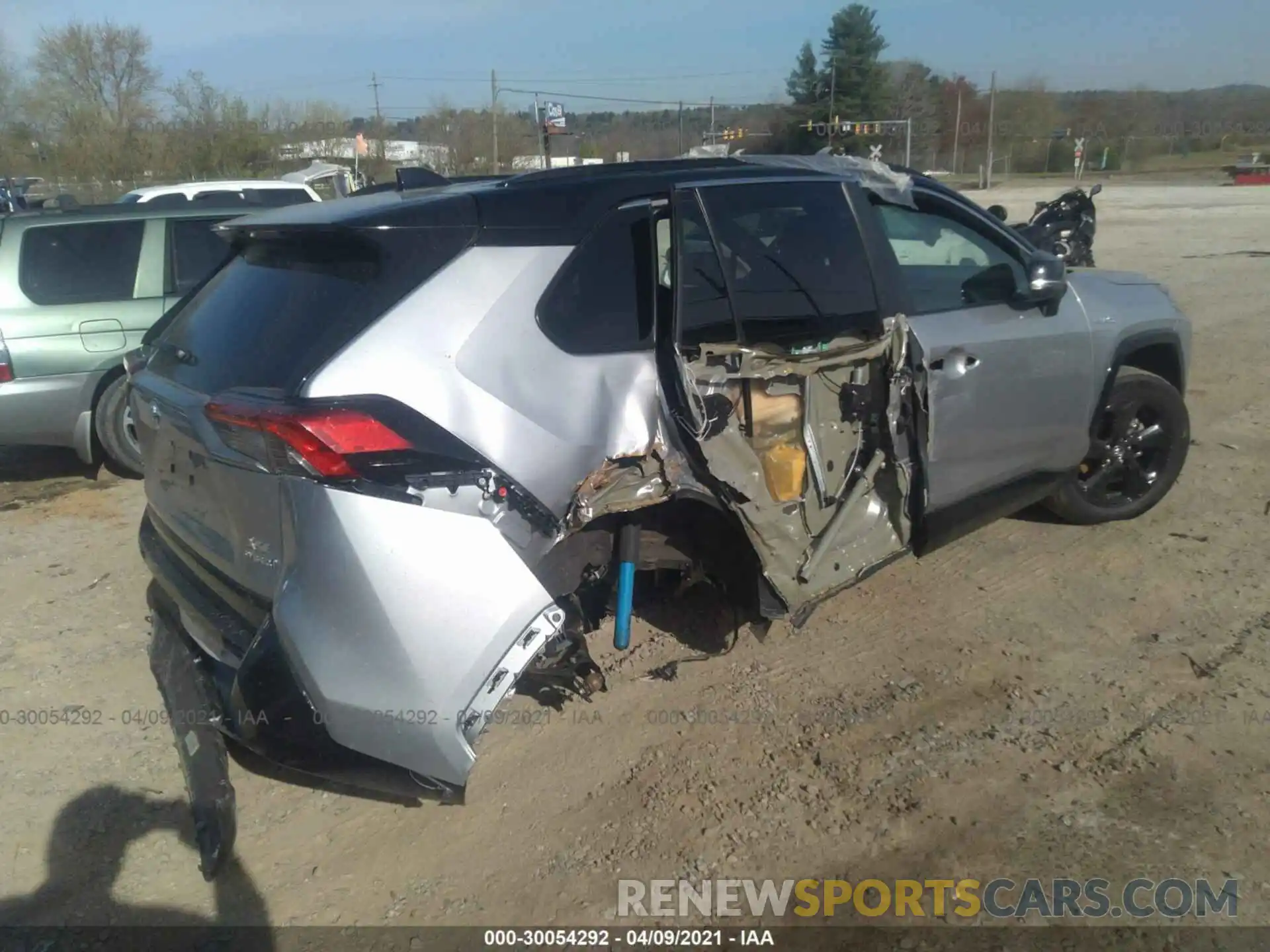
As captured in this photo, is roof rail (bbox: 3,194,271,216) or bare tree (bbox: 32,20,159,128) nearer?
roof rail (bbox: 3,194,271,216)

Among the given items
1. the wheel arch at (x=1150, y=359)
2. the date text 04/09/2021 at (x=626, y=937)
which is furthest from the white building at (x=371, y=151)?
the date text 04/09/2021 at (x=626, y=937)

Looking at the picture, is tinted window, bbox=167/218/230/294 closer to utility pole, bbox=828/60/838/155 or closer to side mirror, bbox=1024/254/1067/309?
side mirror, bbox=1024/254/1067/309

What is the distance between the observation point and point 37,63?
109 feet

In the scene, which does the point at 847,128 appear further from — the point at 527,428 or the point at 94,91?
the point at 527,428

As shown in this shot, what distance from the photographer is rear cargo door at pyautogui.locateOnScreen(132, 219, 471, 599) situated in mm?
2738

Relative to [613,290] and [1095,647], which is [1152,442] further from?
[613,290]

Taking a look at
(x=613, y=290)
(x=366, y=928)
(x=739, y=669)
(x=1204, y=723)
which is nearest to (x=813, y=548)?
(x=739, y=669)

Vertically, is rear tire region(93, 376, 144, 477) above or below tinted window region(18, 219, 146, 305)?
below

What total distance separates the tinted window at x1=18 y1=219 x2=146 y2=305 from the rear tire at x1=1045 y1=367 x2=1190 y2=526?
19.9 ft

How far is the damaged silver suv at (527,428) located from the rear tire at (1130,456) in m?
0.69

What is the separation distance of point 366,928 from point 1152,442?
14.3ft

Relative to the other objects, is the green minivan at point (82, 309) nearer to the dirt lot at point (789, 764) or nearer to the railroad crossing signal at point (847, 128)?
the dirt lot at point (789, 764)

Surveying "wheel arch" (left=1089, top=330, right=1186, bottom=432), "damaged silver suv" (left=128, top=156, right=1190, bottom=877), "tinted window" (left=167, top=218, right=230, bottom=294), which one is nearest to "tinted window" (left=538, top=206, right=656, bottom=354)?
"damaged silver suv" (left=128, top=156, right=1190, bottom=877)

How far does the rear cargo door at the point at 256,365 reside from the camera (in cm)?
274
